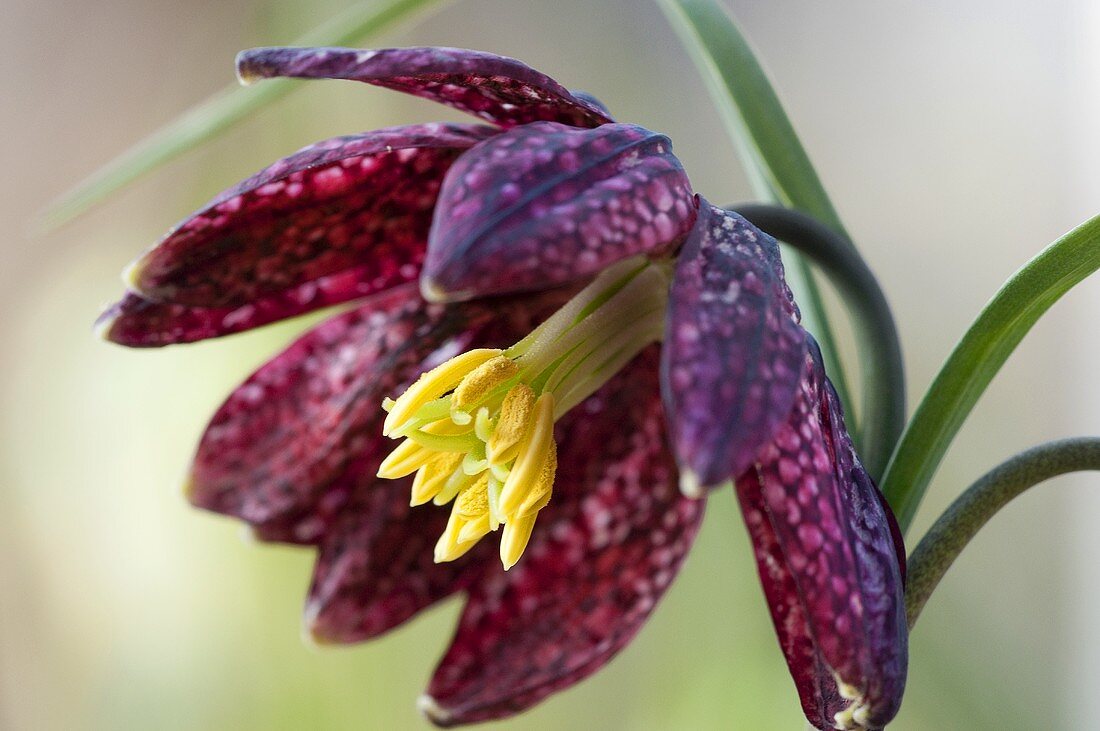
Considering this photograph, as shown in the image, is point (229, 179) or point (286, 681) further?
point (229, 179)

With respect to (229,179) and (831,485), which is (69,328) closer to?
(229,179)

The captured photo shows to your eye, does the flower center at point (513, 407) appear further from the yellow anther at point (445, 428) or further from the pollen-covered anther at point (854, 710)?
the pollen-covered anther at point (854, 710)

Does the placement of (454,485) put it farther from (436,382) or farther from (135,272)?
(135,272)

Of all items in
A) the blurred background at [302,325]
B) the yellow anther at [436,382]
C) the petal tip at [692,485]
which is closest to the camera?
the petal tip at [692,485]

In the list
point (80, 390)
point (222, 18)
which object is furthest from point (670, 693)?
point (222, 18)

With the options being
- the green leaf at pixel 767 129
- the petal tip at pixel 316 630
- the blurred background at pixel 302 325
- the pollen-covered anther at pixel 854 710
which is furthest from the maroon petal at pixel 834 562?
the blurred background at pixel 302 325
